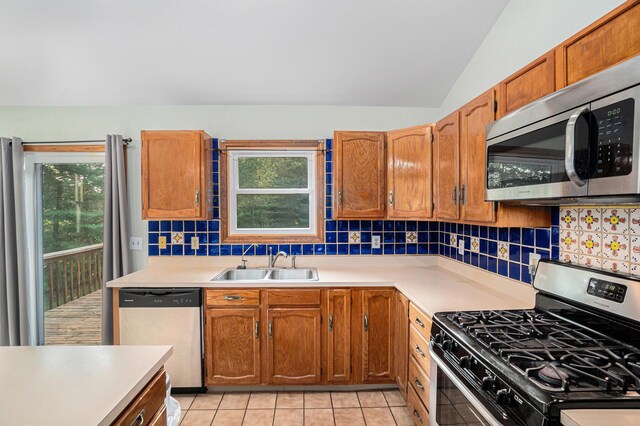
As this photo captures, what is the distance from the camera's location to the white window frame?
304cm

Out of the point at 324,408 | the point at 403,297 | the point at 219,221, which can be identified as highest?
the point at 219,221

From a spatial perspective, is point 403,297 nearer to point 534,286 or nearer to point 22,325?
point 534,286

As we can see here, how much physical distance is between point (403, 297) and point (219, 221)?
177 centimetres

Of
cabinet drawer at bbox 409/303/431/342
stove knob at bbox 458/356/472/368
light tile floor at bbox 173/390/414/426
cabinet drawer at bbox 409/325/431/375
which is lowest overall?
light tile floor at bbox 173/390/414/426

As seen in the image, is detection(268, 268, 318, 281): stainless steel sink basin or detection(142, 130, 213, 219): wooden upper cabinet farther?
detection(268, 268, 318, 281): stainless steel sink basin

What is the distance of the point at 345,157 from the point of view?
2.72 m

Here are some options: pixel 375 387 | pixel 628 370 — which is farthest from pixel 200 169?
pixel 628 370

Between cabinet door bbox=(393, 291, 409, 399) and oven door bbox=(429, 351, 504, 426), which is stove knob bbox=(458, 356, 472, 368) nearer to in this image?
oven door bbox=(429, 351, 504, 426)

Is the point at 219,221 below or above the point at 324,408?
above

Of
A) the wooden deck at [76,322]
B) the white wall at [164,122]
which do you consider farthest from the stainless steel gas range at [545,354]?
the wooden deck at [76,322]

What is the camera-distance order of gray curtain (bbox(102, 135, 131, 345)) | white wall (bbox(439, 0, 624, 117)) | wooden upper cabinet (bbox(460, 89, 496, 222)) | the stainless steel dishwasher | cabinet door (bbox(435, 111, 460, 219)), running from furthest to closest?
gray curtain (bbox(102, 135, 131, 345)) < the stainless steel dishwasher < cabinet door (bbox(435, 111, 460, 219)) < wooden upper cabinet (bbox(460, 89, 496, 222)) < white wall (bbox(439, 0, 624, 117))

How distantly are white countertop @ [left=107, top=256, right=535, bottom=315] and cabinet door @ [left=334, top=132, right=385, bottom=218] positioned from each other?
1.71ft

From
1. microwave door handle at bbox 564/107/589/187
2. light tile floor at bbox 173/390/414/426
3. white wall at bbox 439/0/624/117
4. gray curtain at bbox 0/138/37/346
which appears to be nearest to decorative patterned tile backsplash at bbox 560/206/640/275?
microwave door handle at bbox 564/107/589/187

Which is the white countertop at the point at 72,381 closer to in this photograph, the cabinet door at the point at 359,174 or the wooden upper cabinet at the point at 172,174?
the wooden upper cabinet at the point at 172,174
